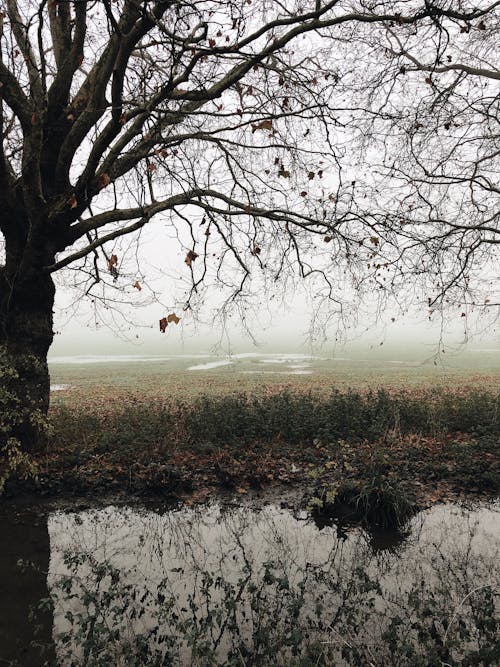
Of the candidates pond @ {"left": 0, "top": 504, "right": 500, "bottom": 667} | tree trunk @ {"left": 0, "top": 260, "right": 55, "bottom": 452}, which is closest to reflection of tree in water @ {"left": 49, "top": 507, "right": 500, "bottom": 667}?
pond @ {"left": 0, "top": 504, "right": 500, "bottom": 667}

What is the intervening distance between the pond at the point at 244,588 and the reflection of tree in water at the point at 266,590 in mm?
17

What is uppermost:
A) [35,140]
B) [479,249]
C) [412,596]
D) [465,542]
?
[35,140]

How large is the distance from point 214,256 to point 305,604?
6.36 meters

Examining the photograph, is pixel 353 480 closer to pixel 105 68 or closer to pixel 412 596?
pixel 412 596

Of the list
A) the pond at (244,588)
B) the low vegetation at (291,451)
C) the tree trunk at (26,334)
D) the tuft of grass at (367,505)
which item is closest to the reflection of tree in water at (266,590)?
the pond at (244,588)

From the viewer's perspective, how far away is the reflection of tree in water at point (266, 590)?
3.55 meters

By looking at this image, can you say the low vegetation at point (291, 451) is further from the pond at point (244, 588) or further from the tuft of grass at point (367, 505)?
the pond at point (244, 588)

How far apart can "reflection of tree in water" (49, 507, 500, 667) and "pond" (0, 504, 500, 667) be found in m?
0.02

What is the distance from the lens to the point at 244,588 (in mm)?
4594

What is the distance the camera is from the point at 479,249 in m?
10.1

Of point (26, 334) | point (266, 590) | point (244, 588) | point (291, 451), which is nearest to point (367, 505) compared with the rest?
point (266, 590)

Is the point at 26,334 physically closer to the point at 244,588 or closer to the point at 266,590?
the point at 244,588

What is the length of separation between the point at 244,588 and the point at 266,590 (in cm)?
24

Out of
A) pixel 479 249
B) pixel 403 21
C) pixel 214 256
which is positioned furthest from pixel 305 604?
pixel 479 249
